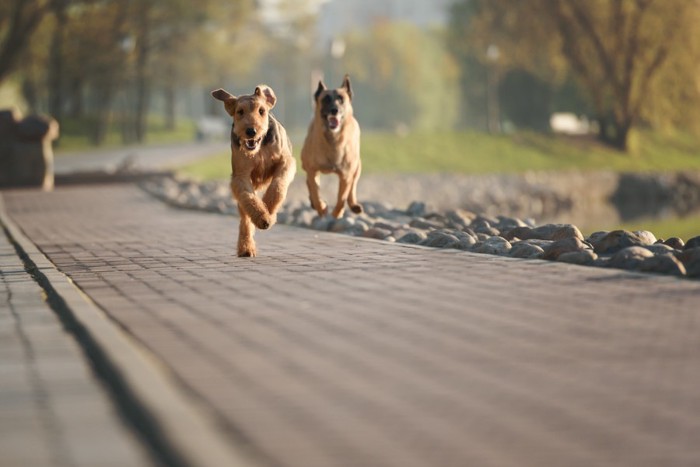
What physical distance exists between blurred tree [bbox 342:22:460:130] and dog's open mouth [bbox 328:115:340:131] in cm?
7367

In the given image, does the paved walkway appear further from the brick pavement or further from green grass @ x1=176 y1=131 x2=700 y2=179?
green grass @ x1=176 y1=131 x2=700 y2=179

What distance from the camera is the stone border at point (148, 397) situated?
189 inches

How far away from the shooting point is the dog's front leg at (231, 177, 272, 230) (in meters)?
11.2

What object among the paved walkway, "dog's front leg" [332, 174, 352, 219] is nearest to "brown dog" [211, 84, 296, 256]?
the paved walkway

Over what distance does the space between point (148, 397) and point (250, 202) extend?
579 centimetres

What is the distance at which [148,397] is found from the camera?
5.64 m

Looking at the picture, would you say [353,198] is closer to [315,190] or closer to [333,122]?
[315,190]

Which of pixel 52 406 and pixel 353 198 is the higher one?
pixel 353 198

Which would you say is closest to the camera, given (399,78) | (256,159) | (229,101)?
(229,101)

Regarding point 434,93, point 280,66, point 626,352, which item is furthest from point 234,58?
point 626,352

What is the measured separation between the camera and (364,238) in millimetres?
14742

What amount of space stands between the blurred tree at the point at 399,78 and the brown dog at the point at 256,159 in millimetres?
75315

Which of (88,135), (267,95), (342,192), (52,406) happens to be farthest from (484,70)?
(52,406)

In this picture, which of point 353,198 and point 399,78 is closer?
point 353,198
